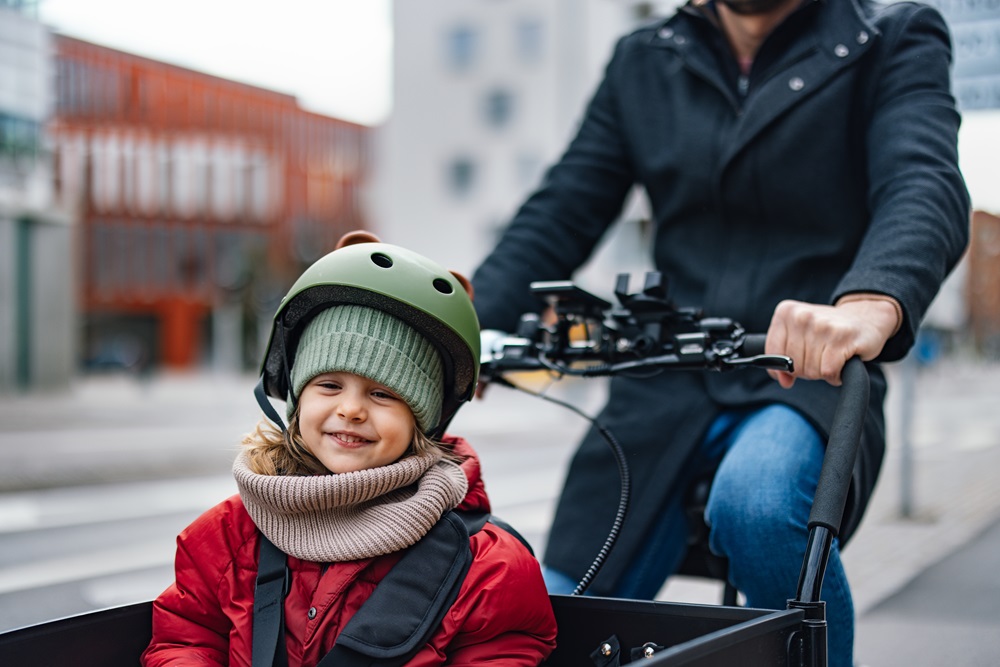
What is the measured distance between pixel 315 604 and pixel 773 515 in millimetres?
807

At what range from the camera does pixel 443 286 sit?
6.82ft

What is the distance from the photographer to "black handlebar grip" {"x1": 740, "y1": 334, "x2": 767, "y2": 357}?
6.53 ft

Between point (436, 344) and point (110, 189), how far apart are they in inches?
2398

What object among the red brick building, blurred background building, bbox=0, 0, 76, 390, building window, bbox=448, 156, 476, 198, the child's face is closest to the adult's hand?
the child's face

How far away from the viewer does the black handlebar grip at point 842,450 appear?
5.62 ft

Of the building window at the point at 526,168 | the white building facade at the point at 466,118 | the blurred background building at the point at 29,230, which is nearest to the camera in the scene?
the blurred background building at the point at 29,230

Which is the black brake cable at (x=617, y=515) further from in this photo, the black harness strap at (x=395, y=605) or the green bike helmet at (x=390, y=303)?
the black harness strap at (x=395, y=605)

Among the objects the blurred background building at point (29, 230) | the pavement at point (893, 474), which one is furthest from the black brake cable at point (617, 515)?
the blurred background building at point (29, 230)

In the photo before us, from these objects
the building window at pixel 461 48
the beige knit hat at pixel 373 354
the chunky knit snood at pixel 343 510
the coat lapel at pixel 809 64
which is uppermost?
the building window at pixel 461 48

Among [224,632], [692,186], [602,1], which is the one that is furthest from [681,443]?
[602,1]

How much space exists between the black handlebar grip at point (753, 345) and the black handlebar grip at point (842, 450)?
0.52 feet

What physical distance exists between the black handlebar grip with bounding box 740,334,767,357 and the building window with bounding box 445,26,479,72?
4271cm

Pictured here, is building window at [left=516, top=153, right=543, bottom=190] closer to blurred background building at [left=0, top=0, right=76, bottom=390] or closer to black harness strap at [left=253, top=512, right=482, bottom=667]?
blurred background building at [left=0, top=0, right=76, bottom=390]

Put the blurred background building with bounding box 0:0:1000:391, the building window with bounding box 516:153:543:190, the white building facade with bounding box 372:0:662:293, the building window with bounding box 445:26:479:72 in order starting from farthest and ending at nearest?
1. the building window with bounding box 445:26:479:72
2. the building window with bounding box 516:153:543:190
3. the white building facade with bounding box 372:0:662:293
4. the blurred background building with bounding box 0:0:1000:391
